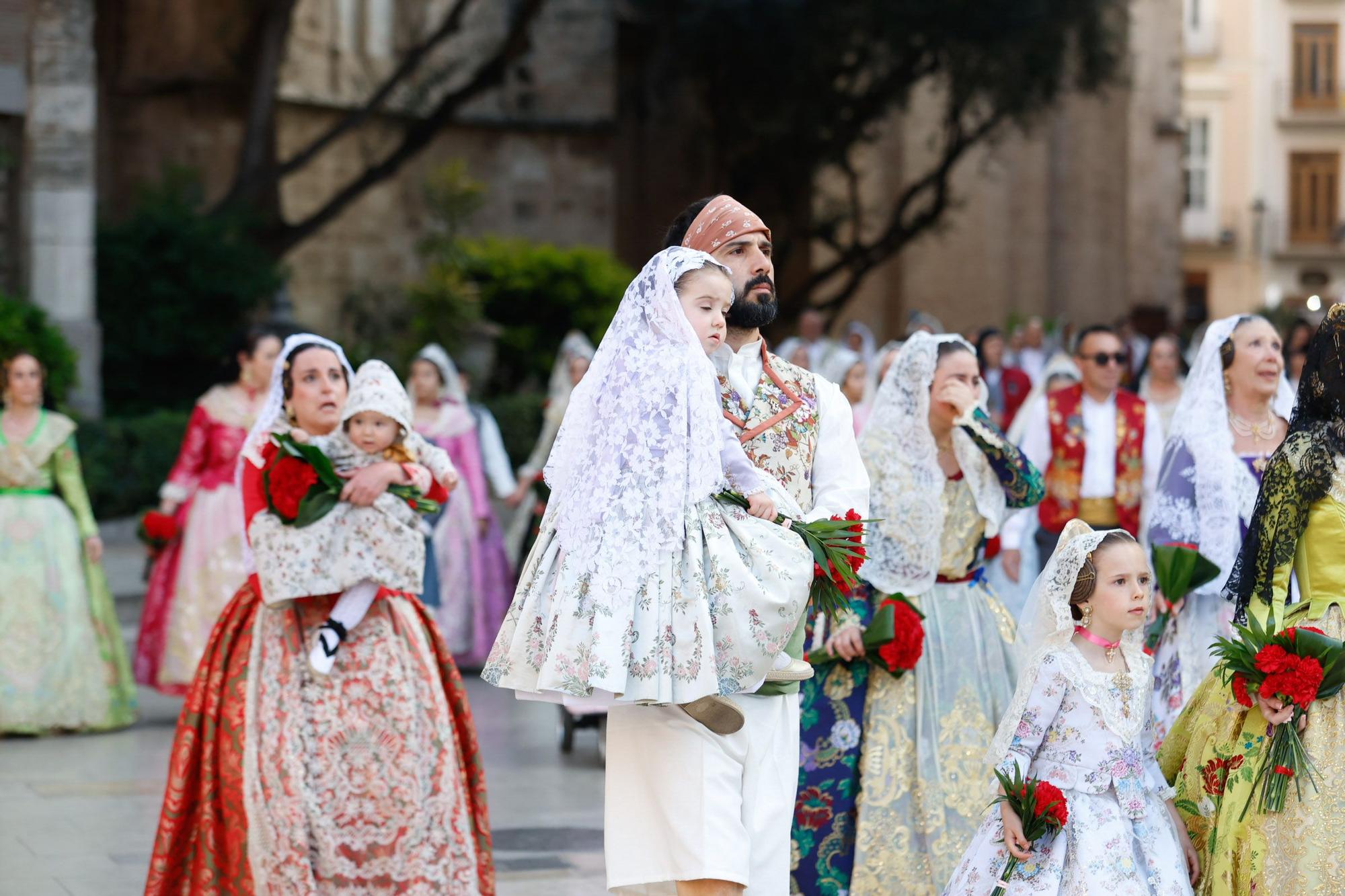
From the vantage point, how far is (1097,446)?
9438 mm

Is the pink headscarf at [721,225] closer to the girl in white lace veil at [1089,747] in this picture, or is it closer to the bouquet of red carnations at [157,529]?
the girl in white lace veil at [1089,747]

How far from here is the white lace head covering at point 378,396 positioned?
6.30 metres

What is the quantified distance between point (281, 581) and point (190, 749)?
63cm

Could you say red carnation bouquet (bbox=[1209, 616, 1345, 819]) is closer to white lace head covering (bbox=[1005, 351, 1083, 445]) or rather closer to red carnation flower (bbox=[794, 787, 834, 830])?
red carnation flower (bbox=[794, 787, 834, 830])

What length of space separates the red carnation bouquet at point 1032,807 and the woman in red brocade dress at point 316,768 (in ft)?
6.32

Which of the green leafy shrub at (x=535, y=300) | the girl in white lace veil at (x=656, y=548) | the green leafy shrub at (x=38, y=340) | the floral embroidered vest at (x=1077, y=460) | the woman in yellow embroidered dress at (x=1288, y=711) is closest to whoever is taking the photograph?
the girl in white lace veil at (x=656, y=548)

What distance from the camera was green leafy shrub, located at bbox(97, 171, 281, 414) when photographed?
61.1 feet

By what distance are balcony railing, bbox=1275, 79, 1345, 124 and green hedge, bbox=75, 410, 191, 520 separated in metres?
43.8

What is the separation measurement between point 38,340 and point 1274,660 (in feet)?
39.5

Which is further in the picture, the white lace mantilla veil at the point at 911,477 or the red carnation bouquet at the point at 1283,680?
the white lace mantilla veil at the point at 911,477

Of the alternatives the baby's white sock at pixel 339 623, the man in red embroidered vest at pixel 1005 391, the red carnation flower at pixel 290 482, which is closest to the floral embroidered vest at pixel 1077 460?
the baby's white sock at pixel 339 623

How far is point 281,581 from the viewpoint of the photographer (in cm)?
607

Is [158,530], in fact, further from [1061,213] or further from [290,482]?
[1061,213]

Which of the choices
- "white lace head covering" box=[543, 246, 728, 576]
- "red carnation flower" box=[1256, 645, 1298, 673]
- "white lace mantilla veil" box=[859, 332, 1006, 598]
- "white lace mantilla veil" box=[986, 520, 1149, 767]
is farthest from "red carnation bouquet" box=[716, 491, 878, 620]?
"white lace mantilla veil" box=[859, 332, 1006, 598]
